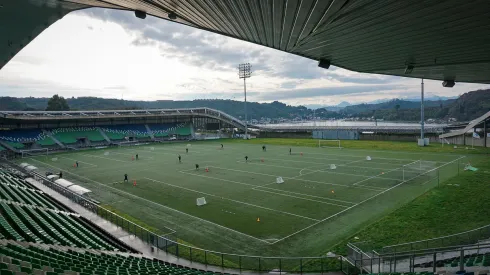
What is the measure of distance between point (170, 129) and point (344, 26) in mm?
80232

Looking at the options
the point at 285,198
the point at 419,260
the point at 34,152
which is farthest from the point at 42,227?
the point at 34,152

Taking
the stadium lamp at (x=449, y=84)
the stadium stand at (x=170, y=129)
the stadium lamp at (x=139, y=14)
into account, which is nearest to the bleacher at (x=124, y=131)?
the stadium stand at (x=170, y=129)

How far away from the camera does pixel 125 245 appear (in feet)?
52.5

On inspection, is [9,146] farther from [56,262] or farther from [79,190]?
[56,262]

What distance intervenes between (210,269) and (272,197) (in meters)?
12.0

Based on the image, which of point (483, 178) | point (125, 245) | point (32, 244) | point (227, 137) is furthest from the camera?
point (227, 137)

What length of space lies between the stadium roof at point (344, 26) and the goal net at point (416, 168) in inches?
608

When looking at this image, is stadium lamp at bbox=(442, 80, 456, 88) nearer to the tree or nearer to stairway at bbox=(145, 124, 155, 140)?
stairway at bbox=(145, 124, 155, 140)

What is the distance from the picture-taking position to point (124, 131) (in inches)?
3177

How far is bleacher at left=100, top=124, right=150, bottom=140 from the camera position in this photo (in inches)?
3069

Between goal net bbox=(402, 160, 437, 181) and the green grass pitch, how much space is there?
0.10 m

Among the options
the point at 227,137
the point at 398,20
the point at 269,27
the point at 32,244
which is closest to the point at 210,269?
the point at 32,244

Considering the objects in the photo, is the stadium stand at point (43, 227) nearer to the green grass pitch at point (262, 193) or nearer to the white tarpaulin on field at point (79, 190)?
the green grass pitch at point (262, 193)

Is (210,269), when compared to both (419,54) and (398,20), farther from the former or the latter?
(419,54)
